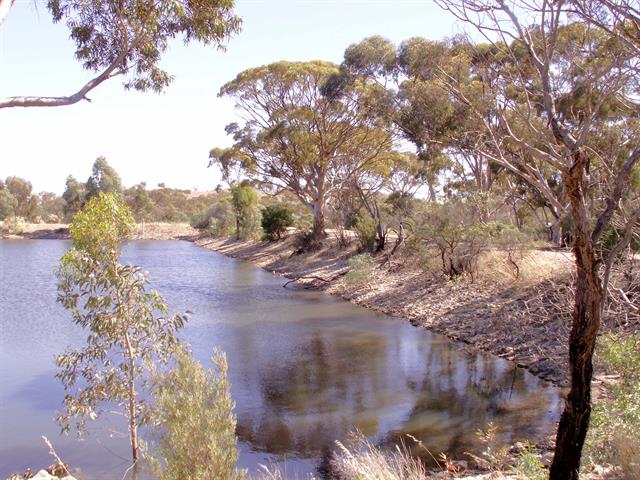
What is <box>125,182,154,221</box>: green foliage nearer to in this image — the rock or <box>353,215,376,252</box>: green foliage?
<box>353,215,376,252</box>: green foliage

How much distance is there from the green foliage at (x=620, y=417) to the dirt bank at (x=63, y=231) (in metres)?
46.8

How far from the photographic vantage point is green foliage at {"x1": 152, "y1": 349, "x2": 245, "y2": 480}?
4.58 m

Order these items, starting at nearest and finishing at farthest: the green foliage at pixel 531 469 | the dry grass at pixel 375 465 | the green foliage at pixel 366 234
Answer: the dry grass at pixel 375 465 → the green foliage at pixel 531 469 → the green foliage at pixel 366 234

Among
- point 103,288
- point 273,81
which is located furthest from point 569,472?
point 273,81

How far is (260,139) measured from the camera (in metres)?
26.5

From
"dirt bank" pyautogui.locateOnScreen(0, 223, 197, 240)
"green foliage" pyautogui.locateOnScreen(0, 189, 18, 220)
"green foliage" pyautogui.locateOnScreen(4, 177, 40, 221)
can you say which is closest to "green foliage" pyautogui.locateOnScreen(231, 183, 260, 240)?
"dirt bank" pyautogui.locateOnScreen(0, 223, 197, 240)

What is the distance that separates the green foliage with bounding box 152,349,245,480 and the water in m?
2.23

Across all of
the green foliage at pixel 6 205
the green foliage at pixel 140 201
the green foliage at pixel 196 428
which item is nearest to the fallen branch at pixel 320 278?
the green foliage at pixel 196 428

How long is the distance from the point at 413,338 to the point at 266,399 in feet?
16.2

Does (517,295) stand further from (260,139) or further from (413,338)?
(260,139)

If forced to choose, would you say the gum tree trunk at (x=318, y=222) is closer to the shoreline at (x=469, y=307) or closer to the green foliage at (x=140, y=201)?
the shoreline at (x=469, y=307)

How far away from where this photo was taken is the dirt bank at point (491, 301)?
35.7 ft

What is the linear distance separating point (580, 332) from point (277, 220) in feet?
97.4

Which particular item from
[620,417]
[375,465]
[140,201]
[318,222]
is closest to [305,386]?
[375,465]
